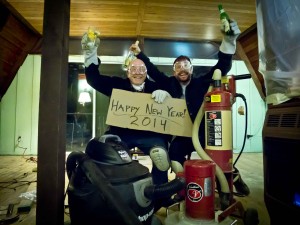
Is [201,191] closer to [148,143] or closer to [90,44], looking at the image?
[148,143]

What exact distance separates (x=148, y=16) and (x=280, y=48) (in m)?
1.72

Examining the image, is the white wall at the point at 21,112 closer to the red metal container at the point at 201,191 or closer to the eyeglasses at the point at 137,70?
the eyeglasses at the point at 137,70

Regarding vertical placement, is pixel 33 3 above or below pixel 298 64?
above

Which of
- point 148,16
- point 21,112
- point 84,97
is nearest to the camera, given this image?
point 148,16

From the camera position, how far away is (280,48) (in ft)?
3.25

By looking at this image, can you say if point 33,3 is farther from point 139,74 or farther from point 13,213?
point 13,213

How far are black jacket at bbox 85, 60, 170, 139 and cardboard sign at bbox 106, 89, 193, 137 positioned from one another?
0.06m

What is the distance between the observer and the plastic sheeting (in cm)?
91

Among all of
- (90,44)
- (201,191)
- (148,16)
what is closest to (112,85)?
(90,44)

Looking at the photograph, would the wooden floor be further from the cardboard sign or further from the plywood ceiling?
the plywood ceiling

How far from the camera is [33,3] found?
206 centimetres

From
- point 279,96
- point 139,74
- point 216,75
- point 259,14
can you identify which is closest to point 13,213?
point 139,74

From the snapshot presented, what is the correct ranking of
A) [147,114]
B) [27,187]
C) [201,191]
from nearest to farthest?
[201,191], [147,114], [27,187]

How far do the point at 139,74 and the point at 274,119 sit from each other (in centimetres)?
90
